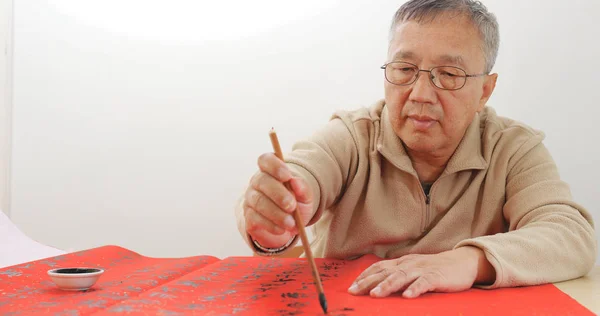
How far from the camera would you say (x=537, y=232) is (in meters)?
1.32

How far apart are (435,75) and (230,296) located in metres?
0.76

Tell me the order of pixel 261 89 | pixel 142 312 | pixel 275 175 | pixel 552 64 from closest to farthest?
pixel 142 312, pixel 275 175, pixel 552 64, pixel 261 89

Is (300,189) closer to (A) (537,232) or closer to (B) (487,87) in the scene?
(A) (537,232)

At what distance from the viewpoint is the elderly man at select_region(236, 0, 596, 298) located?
4.43ft

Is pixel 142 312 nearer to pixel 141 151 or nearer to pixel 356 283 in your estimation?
pixel 356 283

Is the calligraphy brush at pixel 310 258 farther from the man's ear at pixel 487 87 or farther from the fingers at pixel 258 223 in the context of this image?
the man's ear at pixel 487 87

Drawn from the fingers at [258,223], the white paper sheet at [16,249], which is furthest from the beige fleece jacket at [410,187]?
the white paper sheet at [16,249]

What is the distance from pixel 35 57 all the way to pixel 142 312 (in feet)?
8.11

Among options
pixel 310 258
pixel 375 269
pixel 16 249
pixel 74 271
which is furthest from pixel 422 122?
pixel 16 249

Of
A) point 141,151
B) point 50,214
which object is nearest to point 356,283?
point 141,151

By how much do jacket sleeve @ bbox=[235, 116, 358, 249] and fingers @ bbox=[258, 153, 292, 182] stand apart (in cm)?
31

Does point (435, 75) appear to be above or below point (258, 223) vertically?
above

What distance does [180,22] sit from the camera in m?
2.90

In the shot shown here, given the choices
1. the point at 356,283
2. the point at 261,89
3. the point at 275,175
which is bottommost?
the point at 356,283
